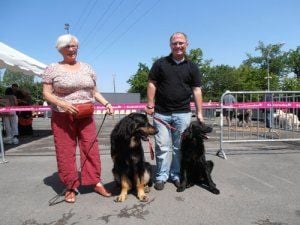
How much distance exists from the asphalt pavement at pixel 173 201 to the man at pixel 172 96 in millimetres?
583

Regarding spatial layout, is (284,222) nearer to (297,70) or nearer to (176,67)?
(176,67)

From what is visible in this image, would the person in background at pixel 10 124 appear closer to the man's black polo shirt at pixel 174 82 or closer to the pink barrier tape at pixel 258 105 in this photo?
the pink barrier tape at pixel 258 105

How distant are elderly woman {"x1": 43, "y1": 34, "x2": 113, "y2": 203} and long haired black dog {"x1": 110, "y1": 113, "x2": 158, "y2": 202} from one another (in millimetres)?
309

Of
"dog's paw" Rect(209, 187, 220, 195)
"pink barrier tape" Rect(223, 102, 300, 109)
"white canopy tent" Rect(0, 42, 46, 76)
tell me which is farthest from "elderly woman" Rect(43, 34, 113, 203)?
"white canopy tent" Rect(0, 42, 46, 76)

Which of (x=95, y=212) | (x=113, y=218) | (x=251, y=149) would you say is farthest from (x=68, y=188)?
(x=251, y=149)

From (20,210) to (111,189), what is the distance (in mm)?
1389

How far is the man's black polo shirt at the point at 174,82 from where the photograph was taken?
5.29 metres

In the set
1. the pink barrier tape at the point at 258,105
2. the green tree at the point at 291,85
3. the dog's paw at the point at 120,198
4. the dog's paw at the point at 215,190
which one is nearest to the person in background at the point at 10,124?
the pink barrier tape at the point at 258,105

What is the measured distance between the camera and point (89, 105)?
481cm

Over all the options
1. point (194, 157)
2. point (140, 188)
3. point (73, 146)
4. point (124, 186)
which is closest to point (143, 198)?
point (140, 188)

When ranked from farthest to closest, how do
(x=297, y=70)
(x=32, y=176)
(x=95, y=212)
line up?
(x=297, y=70)
(x=32, y=176)
(x=95, y=212)

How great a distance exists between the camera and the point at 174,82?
17.4 ft

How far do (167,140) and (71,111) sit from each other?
1602 millimetres

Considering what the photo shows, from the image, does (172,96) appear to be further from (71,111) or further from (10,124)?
(10,124)
